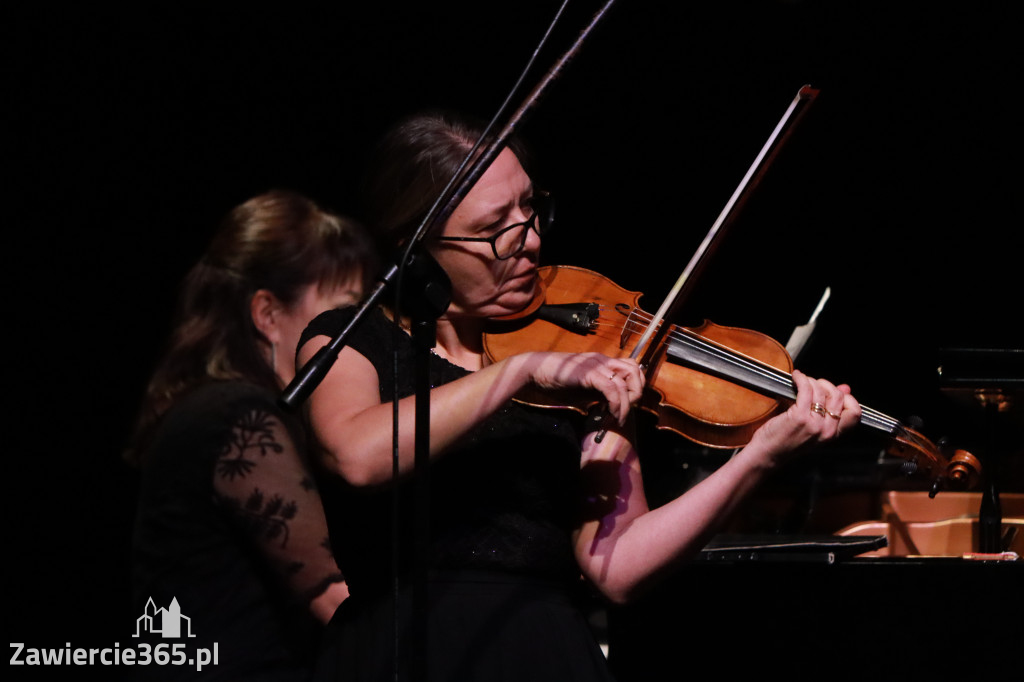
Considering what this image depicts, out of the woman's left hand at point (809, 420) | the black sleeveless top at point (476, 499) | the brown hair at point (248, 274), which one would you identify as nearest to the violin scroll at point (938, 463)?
the woman's left hand at point (809, 420)

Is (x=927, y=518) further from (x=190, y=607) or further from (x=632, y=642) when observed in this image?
(x=190, y=607)

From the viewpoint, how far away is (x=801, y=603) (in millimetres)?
1643

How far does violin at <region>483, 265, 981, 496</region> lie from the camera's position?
1.46m

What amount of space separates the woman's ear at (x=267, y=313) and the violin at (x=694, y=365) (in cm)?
95

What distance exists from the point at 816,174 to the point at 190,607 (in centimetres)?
200

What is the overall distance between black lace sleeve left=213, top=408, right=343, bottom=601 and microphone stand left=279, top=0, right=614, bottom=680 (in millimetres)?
910

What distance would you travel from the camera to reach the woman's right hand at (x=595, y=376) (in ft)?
3.81

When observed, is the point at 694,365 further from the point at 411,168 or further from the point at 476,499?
the point at 411,168

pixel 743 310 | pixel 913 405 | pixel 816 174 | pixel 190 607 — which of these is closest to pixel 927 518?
pixel 913 405

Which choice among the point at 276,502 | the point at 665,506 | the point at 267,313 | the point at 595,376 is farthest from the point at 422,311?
the point at 267,313

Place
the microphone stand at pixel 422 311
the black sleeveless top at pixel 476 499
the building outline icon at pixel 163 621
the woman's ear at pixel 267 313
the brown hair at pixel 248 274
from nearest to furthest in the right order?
the microphone stand at pixel 422 311, the black sleeveless top at pixel 476 499, the building outline icon at pixel 163 621, the brown hair at pixel 248 274, the woman's ear at pixel 267 313

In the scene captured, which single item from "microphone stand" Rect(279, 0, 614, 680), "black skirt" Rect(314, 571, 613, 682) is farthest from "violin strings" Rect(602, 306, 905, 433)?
"microphone stand" Rect(279, 0, 614, 680)

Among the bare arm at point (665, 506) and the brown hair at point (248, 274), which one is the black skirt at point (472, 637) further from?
the brown hair at point (248, 274)

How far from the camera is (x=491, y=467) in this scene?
1.38 m
